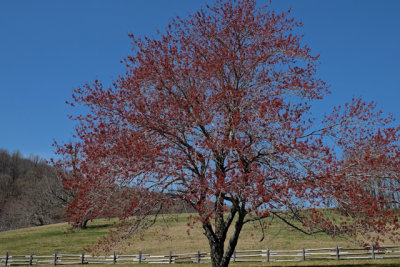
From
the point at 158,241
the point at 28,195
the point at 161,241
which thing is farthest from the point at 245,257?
the point at 28,195

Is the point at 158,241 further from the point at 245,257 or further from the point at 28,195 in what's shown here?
the point at 28,195

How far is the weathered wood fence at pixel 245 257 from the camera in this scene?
24109 mm

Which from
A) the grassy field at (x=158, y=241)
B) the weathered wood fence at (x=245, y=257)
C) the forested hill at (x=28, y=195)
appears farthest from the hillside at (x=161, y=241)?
the forested hill at (x=28, y=195)

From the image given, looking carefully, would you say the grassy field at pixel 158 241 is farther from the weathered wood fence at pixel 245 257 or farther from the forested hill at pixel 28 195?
the forested hill at pixel 28 195

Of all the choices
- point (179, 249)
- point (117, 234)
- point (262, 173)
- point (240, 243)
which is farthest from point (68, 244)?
point (262, 173)

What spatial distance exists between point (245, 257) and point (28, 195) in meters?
56.4

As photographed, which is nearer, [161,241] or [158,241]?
[161,241]

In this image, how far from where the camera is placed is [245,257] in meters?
27.0

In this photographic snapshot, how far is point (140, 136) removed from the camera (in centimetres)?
1273

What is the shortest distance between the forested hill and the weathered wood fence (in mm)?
4414

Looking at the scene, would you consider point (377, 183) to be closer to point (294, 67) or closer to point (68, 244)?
point (294, 67)

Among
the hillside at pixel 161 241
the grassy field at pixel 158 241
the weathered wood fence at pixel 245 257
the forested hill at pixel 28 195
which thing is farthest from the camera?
the forested hill at pixel 28 195

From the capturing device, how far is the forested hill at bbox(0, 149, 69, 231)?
52.2 m

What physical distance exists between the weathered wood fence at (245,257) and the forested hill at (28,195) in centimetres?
441
